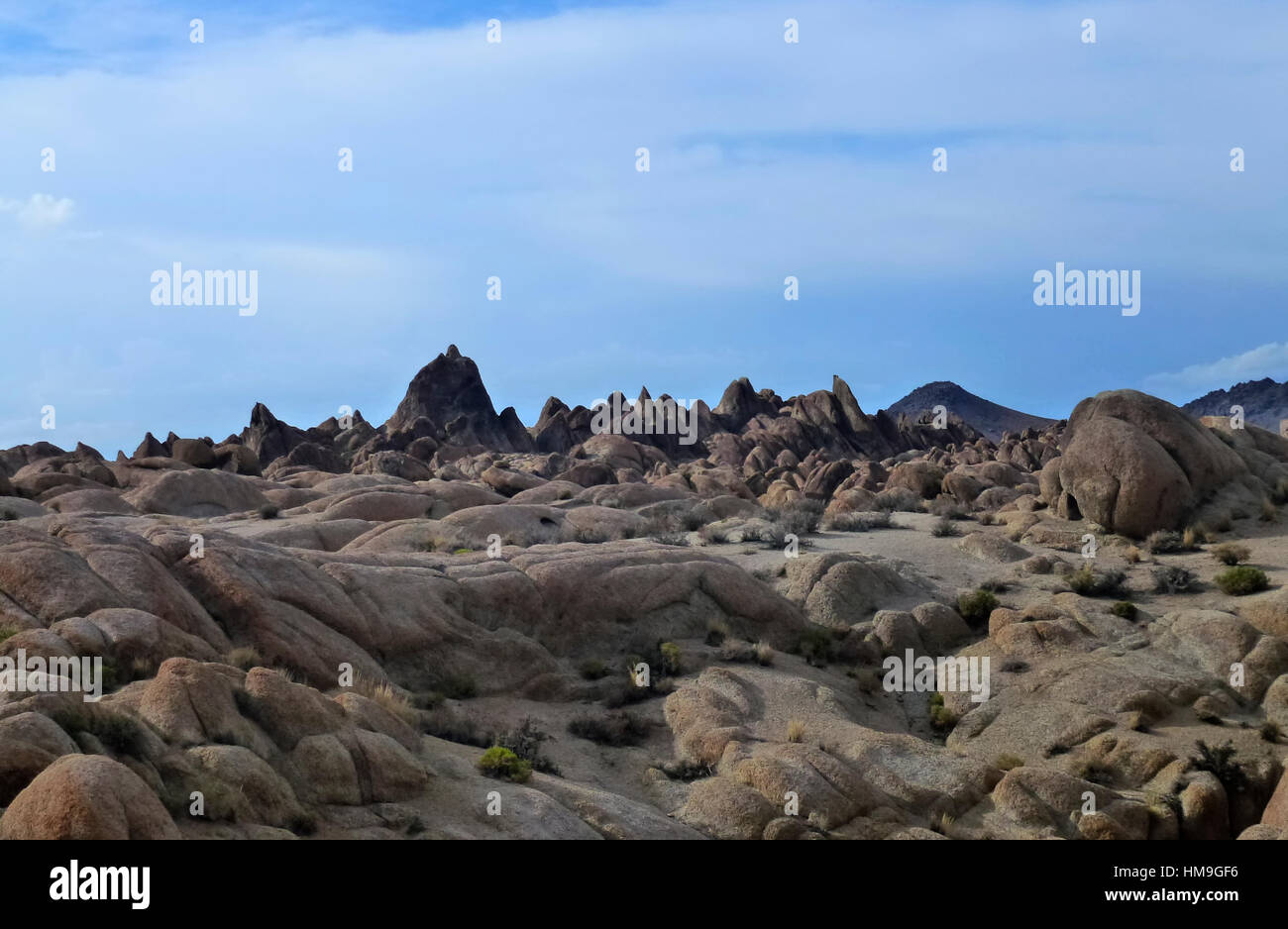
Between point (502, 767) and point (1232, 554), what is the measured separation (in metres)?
23.2

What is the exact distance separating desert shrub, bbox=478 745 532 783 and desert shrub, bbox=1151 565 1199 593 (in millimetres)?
20225

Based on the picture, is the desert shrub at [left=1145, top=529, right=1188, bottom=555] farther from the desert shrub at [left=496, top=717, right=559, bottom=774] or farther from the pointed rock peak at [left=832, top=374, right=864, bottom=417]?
the pointed rock peak at [left=832, top=374, right=864, bottom=417]

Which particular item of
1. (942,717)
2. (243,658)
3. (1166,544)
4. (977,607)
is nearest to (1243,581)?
(1166,544)

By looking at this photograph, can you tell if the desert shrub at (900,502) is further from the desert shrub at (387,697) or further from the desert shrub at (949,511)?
the desert shrub at (387,697)

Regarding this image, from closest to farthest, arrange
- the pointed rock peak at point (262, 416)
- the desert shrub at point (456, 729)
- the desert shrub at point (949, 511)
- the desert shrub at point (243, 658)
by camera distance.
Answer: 1. the desert shrub at point (243, 658)
2. the desert shrub at point (456, 729)
3. the desert shrub at point (949, 511)
4. the pointed rock peak at point (262, 416)

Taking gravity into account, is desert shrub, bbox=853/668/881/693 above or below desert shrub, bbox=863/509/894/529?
below

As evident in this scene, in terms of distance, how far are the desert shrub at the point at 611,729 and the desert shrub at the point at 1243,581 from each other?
16.7m

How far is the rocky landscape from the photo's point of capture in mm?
16453

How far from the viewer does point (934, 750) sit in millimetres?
23234

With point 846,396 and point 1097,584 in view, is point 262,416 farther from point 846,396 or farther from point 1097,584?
point 1097,584

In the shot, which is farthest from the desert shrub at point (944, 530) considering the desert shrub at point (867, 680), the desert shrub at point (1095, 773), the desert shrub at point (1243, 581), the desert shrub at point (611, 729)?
the desert shrub at point (611, 729)

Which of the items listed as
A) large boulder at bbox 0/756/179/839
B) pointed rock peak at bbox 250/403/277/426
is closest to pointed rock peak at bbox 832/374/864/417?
pointed rock peak at bbox 250/403/277/426

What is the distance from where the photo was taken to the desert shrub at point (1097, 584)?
106 ft

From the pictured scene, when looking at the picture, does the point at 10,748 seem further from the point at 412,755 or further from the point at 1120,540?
the point at 1120,540
